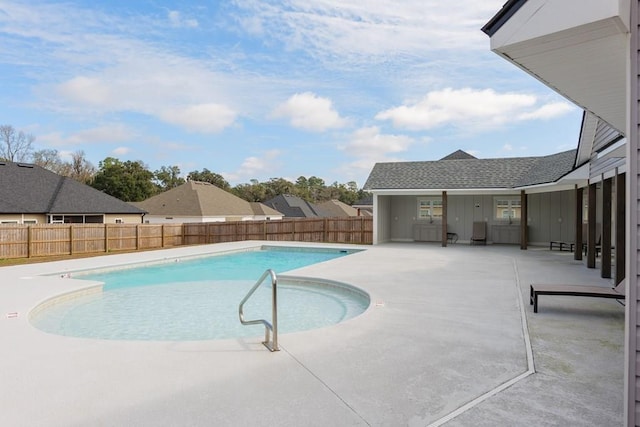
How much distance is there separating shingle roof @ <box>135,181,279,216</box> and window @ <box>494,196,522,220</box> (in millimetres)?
21052

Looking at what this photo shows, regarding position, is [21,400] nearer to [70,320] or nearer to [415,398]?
[415,398]

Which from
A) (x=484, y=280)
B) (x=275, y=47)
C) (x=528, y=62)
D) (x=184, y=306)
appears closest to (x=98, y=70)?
(x=275, y=47)

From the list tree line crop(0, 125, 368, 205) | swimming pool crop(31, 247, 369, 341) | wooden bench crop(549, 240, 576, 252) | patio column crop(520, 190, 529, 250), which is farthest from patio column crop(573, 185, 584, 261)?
tree line crop(0, 125, 368, 205)

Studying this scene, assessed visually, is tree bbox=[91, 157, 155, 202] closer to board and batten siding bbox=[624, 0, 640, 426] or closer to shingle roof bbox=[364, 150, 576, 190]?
shingle roof bbox=[364, 150, 576, 190]

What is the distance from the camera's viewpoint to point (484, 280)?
945 cm

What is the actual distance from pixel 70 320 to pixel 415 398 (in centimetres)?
647

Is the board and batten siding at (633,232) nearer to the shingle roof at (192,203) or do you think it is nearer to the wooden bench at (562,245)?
the wooden bench at (562,245)

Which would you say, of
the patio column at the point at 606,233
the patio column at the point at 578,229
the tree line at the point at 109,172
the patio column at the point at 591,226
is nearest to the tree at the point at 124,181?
the tree line at the point at 109,172

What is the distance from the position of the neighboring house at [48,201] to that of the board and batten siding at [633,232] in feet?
75.6

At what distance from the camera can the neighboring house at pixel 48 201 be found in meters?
20.2

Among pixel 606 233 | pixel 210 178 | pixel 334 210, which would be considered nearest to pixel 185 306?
pixel 606 233

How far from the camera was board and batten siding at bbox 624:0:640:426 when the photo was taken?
237 centimetres

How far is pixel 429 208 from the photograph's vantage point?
2020 cm

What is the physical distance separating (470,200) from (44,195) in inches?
854
